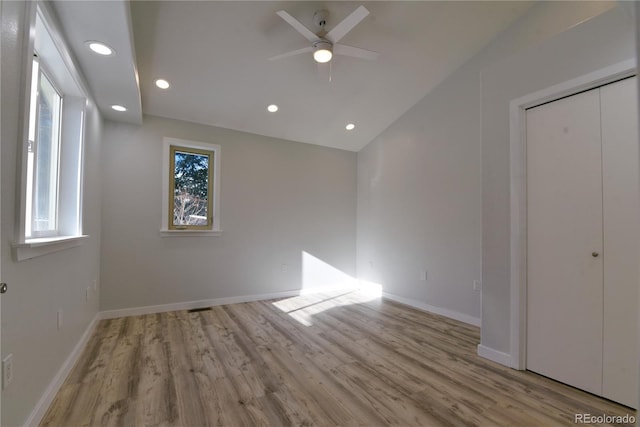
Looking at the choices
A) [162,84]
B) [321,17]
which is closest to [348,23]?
[321,17]

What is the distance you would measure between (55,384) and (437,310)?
3.70 m

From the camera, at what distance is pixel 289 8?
8.19ft

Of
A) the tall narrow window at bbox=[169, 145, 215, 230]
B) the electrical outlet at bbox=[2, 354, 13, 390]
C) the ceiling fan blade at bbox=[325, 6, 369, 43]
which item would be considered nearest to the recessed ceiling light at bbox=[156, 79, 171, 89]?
the tall narrow window at bbox=[169, 145, 215, 230]

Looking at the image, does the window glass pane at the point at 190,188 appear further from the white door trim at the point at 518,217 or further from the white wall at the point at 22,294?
the white door trim at the point at 518,217

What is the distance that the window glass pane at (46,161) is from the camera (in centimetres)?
194

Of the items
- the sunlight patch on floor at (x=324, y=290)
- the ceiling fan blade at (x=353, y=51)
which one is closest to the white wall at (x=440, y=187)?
the sunlight patch on floor at (x=324, y=290)

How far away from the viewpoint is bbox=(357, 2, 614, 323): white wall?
9.85 feet

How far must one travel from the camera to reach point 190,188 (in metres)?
3.83

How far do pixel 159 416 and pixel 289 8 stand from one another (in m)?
3.19

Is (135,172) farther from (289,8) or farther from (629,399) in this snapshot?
(629,399)

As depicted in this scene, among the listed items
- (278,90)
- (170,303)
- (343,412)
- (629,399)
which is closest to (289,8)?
(278,90)

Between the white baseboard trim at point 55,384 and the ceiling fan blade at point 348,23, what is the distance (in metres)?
3.10

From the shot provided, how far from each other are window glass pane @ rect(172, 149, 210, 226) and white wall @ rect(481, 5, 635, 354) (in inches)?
133

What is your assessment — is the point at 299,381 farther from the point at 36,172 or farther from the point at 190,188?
the point at 190,188
